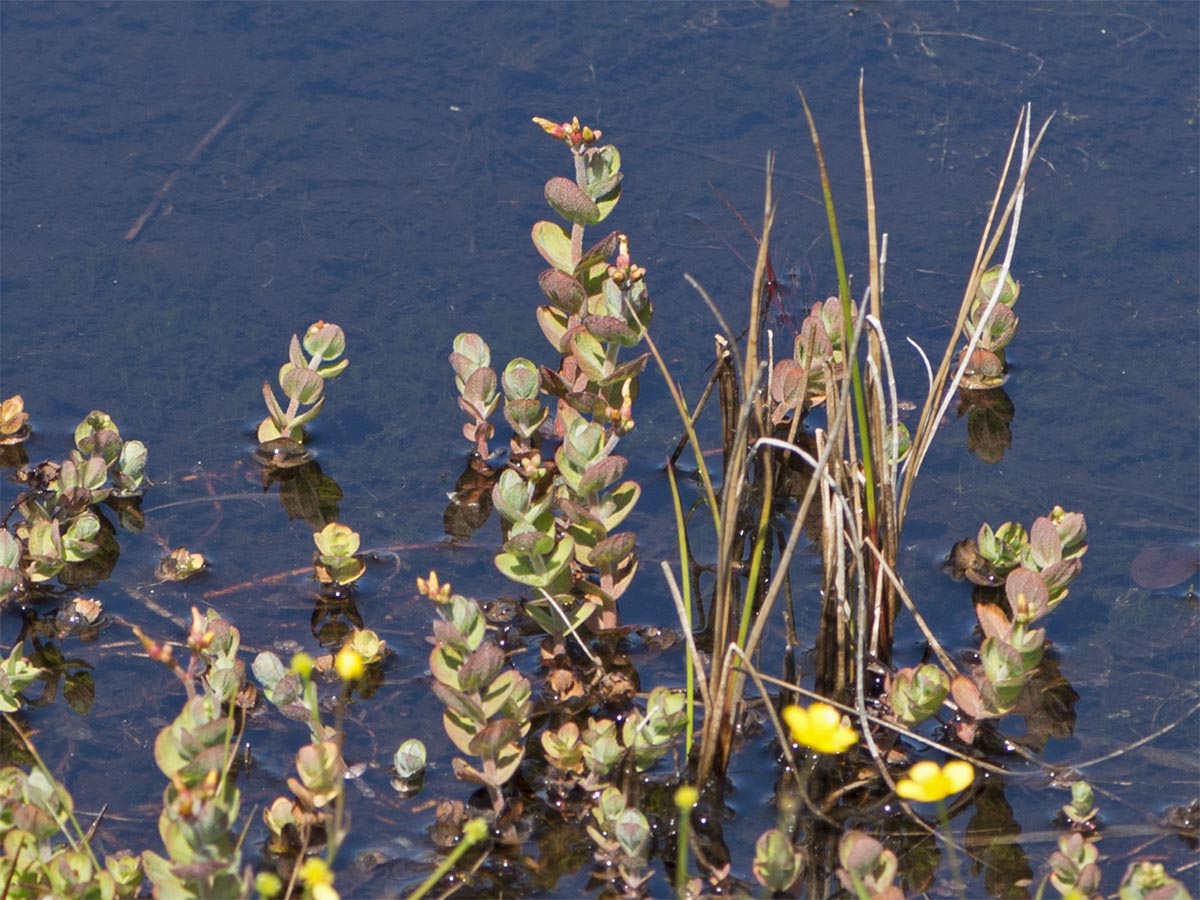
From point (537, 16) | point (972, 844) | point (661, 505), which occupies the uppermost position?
A: point (537, 16)

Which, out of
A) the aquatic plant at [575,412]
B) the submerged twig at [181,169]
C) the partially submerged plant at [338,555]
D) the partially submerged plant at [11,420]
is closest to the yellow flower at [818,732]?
the aquatic plant at [575,412]

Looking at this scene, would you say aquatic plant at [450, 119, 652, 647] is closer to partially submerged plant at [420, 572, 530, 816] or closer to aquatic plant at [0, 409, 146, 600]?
partially submerged plant at [420, 572, 530, 816]

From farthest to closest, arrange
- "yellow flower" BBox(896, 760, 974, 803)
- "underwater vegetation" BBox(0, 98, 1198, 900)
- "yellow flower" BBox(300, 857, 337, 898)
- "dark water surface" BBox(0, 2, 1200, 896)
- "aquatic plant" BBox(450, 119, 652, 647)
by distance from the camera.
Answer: "dark water surface" BBox(0, 2, 1200, 896), "aquatic plant" BBox(450, 119, 652, 647), "underwater vegetation" BBox(0, 98, 1198, 900), "yellow flower" BBox(896, 760, 974, 803), "yellow flower" BBox(300, 857, 337, 898)

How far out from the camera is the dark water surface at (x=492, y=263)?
331 cm

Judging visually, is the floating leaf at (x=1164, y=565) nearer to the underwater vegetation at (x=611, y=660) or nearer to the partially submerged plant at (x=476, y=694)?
the underwater vegetation at (x=611, y=660)

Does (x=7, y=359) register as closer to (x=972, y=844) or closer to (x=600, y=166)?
(x=600, y=166)

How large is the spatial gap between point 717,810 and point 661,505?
90 cm

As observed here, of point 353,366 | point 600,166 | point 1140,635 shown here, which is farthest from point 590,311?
point 1140,635

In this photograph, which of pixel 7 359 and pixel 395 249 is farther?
pixel 395 249

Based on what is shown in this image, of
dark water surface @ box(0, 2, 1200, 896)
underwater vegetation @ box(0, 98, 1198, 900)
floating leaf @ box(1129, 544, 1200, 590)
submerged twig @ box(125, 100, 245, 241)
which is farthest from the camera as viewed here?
submerged twig @ box(125, 100, 245, 241)

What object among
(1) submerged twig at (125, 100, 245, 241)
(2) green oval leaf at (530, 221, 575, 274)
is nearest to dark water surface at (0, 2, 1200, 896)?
(1) submerged twig at (125, 100, 245, 241)

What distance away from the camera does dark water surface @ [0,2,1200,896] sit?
3307 millimetres

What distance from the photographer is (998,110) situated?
15.6 feet

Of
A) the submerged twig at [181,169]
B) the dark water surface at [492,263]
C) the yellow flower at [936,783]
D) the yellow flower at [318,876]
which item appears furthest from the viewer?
the submerged twig at [181,169]
